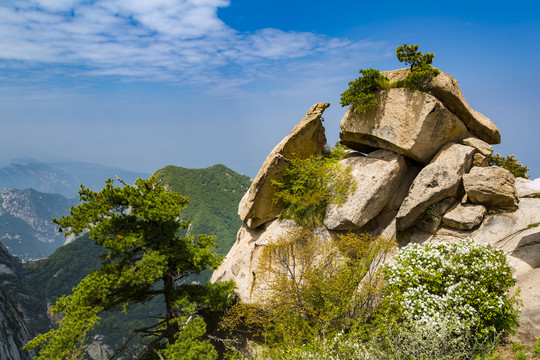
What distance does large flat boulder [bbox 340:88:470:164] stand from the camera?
55.4 feet

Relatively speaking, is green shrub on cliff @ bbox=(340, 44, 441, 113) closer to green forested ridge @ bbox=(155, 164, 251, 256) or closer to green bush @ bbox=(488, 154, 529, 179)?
green bush @ bbox=(488, 154, 529, 179)

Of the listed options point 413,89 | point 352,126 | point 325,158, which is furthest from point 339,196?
point 413,89

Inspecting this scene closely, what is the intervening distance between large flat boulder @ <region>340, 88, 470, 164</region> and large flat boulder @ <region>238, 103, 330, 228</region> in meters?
2.68

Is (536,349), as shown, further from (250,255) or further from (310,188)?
(250,255)

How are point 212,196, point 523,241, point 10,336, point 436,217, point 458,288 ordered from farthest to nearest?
point 212,196 → point 10,336 → point 436,217 → point 523,241 → point 458,288

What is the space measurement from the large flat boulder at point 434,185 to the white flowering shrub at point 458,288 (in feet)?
11.2

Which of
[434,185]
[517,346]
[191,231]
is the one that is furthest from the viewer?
[191,231]

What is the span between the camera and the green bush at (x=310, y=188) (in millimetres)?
17875

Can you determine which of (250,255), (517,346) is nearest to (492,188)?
(517,346)

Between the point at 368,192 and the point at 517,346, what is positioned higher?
the point at 368,192

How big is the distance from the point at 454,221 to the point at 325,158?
833 centimetres

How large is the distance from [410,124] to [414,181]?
3312 mm

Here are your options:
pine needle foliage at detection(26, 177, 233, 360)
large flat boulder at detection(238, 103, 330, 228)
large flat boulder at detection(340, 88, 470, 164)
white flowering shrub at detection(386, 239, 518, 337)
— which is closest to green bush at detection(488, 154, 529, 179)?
large flat boulder at detection(340, 88, 470, 164)

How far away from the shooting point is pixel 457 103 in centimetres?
1777
